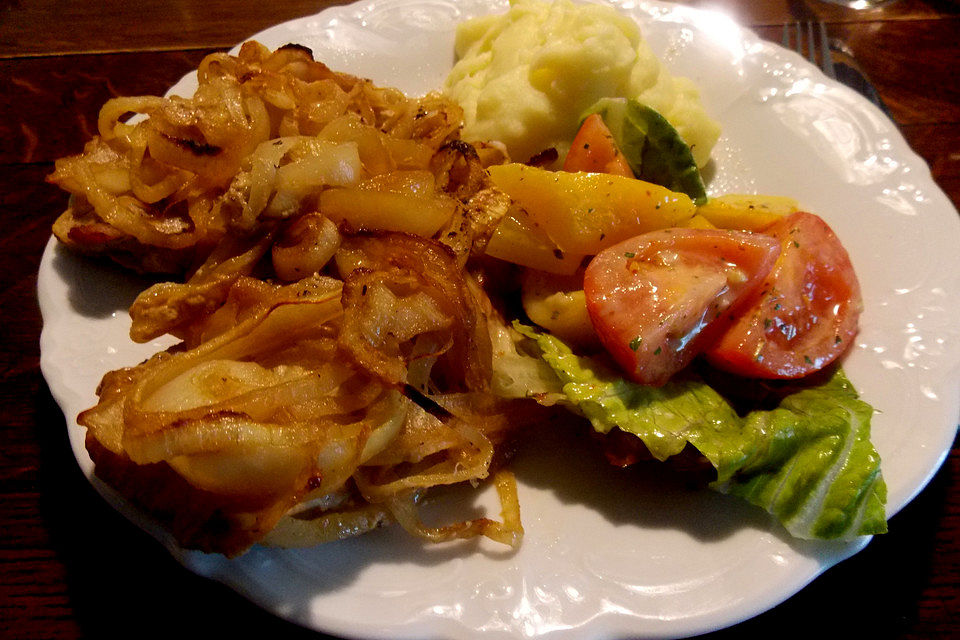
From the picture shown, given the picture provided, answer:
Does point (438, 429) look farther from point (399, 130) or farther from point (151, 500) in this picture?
point (399, 130)

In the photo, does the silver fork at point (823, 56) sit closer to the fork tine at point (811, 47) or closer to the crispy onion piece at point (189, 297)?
the fork tine at point (811, 47)

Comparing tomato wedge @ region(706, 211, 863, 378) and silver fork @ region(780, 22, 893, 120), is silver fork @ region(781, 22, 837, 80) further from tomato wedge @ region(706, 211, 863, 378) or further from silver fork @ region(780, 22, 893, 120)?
tomato wedge @ region(706, 211, 863, 378)

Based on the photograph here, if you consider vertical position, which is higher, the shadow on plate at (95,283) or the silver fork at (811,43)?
the silver fork at (811,43)

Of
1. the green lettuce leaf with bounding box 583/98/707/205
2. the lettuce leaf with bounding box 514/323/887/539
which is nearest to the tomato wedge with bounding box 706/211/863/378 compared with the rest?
the lettuce leaf with bounding box 514/323/887/539

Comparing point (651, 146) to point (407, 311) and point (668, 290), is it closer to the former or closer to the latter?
point (668, 290)

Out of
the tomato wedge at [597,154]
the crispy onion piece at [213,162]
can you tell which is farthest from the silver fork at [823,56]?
the crispy onion piece at [213,162]

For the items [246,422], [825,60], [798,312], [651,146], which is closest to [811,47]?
[825,60]
